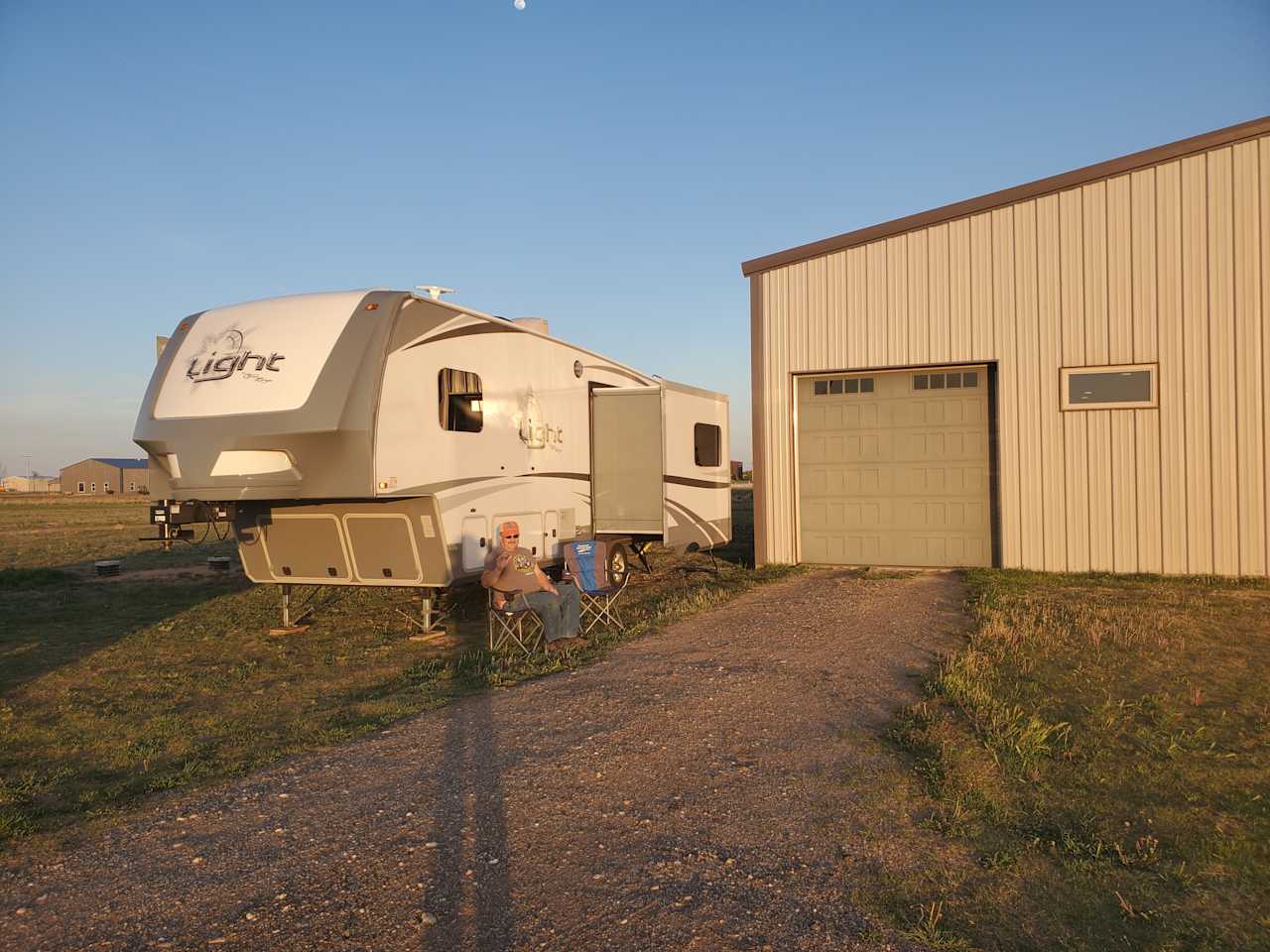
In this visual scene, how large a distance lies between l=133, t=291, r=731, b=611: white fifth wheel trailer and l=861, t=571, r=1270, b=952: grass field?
184 inches

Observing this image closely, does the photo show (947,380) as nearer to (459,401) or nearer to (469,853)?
(459,401)

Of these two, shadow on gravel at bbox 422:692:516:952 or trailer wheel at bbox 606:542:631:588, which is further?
trailer wheel at bbox 606:542:631:588

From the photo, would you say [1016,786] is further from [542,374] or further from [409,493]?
[542,374]

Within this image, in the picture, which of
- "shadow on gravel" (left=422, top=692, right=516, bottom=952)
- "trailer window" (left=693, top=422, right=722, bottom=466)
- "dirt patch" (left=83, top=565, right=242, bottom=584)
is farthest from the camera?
"dirt patch" (left=83, top=565, right=242, bottom=584)

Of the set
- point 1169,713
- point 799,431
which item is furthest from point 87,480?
point 1169,713

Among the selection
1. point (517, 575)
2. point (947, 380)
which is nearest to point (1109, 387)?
point (947, 380)

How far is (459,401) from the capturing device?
863 cm

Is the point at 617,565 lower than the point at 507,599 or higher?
lower

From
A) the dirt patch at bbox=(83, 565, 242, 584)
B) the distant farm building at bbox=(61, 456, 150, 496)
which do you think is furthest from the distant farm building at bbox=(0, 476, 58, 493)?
the dirt patch at bbox=(83, 565, 242, 584)

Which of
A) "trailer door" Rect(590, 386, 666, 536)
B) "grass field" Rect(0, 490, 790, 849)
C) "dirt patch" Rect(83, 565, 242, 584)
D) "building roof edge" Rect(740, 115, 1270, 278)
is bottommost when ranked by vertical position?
"grass field" Rect(0, 490, 790, 849)

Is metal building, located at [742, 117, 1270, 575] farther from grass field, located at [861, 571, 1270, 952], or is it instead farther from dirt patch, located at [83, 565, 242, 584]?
dirt patch, located at [83, 565, 242, 584]

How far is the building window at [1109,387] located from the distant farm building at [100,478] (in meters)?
86.6

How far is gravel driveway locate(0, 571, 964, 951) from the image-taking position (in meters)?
3.17

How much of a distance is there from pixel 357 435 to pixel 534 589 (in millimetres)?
2037
